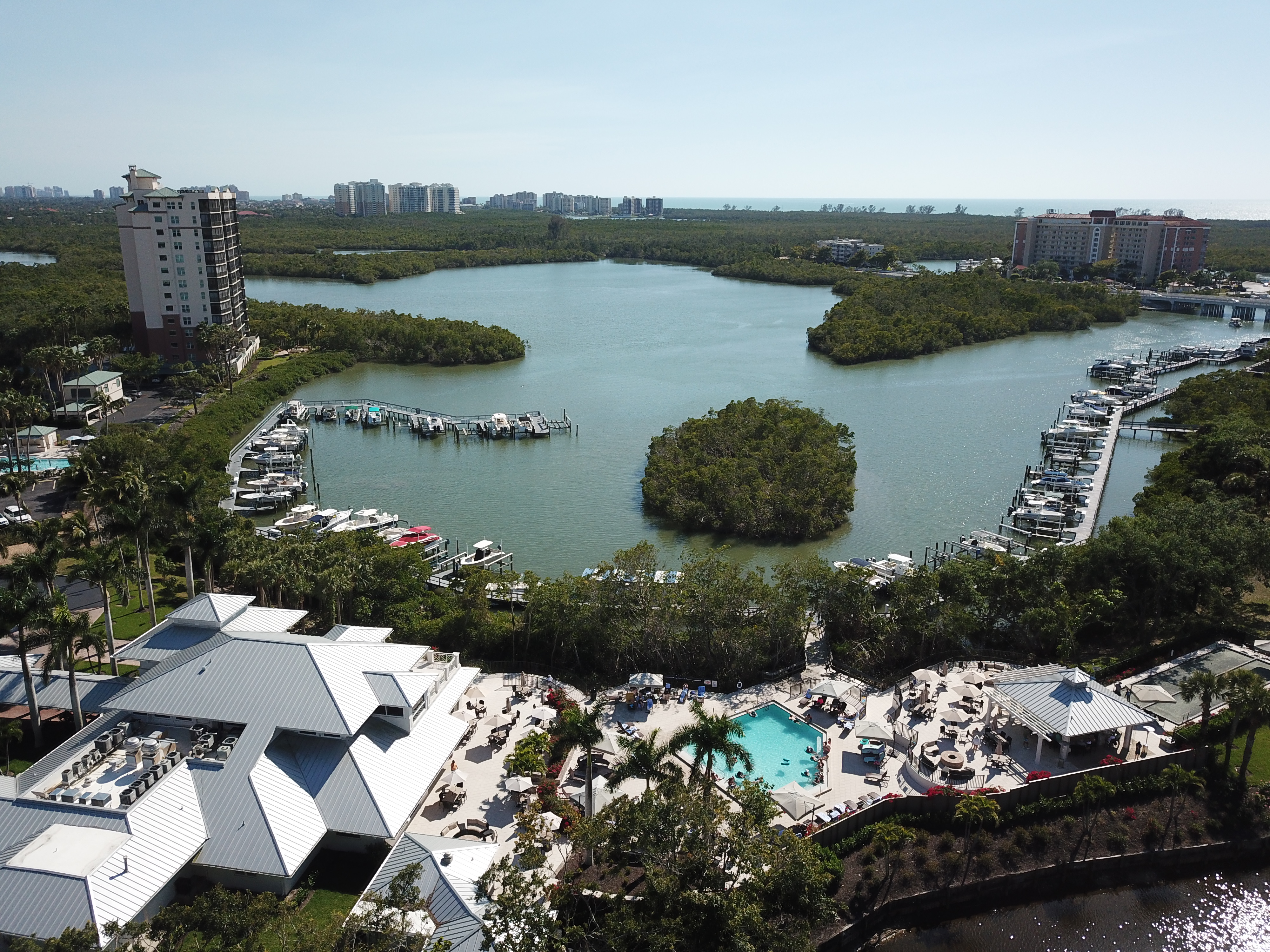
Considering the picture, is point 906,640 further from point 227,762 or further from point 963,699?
point 227,762

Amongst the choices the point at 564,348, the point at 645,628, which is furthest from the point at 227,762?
the point at 564,348

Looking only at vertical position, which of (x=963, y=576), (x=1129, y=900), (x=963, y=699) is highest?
(x=963, y=576)

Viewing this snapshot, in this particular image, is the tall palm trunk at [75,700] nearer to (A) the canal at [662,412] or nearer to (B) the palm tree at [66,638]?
(B) the palm tree at [66,638]

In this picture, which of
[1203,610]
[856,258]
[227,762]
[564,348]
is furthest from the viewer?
[856,258]

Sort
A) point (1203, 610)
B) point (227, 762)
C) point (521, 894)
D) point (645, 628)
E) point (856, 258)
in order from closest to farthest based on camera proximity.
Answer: point (521, 894), point (227, 762), point (645, 628), point (1203, 610), point (856, 258)

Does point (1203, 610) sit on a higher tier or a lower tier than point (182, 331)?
lower

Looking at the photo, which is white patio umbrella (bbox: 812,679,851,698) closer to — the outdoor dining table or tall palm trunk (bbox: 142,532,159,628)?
the outdoor dining table

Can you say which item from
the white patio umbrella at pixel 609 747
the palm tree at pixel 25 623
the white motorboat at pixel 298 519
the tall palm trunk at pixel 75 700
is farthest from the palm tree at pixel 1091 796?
the white motorboat at pixel 298 519

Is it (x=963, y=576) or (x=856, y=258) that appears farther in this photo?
(x=856, y=258)
